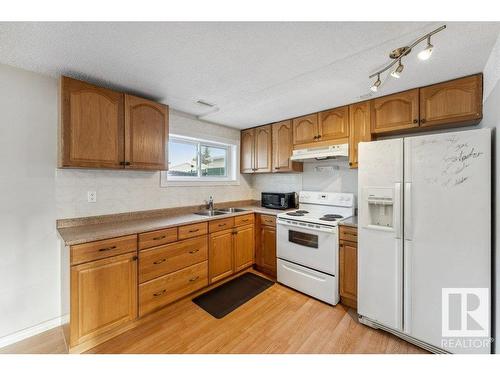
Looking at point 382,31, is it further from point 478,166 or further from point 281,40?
point 478,166

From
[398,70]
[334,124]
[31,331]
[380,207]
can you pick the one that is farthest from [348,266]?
[31,331]

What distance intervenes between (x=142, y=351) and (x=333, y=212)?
2462mm

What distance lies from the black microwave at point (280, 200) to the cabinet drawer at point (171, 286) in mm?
1381

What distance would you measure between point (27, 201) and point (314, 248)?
2700 mm

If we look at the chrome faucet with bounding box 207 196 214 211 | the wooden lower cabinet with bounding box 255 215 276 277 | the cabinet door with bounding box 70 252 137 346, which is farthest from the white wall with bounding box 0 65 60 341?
the wooden lower cabinet with bounding box 255 215 276 277

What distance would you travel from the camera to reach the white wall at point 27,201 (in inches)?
66.6

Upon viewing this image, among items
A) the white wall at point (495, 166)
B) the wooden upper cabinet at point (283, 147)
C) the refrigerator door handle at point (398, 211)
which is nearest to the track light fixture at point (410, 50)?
the white wall at point (495, 166)

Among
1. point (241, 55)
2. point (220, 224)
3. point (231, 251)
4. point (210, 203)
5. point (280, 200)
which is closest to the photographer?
point (241, 55)

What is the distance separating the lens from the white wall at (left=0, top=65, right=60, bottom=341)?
169 cm

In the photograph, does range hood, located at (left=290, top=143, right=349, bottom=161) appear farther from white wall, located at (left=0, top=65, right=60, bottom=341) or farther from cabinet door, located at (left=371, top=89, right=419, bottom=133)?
white wall, located at (left=0, top=65, right=60, bottom=341)

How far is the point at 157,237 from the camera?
2006 millimetres

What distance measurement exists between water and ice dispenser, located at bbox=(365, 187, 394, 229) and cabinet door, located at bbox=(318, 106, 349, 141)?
0.92 meters

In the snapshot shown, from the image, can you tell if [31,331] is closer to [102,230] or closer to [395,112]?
[102,230]

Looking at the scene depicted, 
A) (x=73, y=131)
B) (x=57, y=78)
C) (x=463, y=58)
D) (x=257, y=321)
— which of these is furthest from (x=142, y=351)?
(x=463, y=58)
